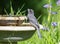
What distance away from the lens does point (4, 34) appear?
128 inches

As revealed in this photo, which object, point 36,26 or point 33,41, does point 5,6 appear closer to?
point 33,41

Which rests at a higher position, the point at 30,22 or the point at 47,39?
the point at 30,22

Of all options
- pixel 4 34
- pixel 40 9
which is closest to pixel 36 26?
pixel 4 34

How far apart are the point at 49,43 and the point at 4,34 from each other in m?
0.73

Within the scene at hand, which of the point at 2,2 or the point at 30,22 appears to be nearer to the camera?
the point at 30,22

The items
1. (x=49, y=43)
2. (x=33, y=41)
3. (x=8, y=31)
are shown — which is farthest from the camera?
(x=33, y=41)

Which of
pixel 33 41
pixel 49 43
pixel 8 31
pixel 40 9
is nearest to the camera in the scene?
pixel 8 31

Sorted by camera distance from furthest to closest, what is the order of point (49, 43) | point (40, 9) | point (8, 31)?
1. point (40, 9)
2. point (49, 43)
3. point (8, 31)

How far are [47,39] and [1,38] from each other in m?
0.78

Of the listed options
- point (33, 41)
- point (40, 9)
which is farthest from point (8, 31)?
point (40, 9)

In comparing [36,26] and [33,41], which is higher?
[36,26]

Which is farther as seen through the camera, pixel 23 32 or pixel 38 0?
pixel 38 0

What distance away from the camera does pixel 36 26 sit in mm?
3244

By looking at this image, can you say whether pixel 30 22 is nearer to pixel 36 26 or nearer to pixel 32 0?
pixel 36 26
